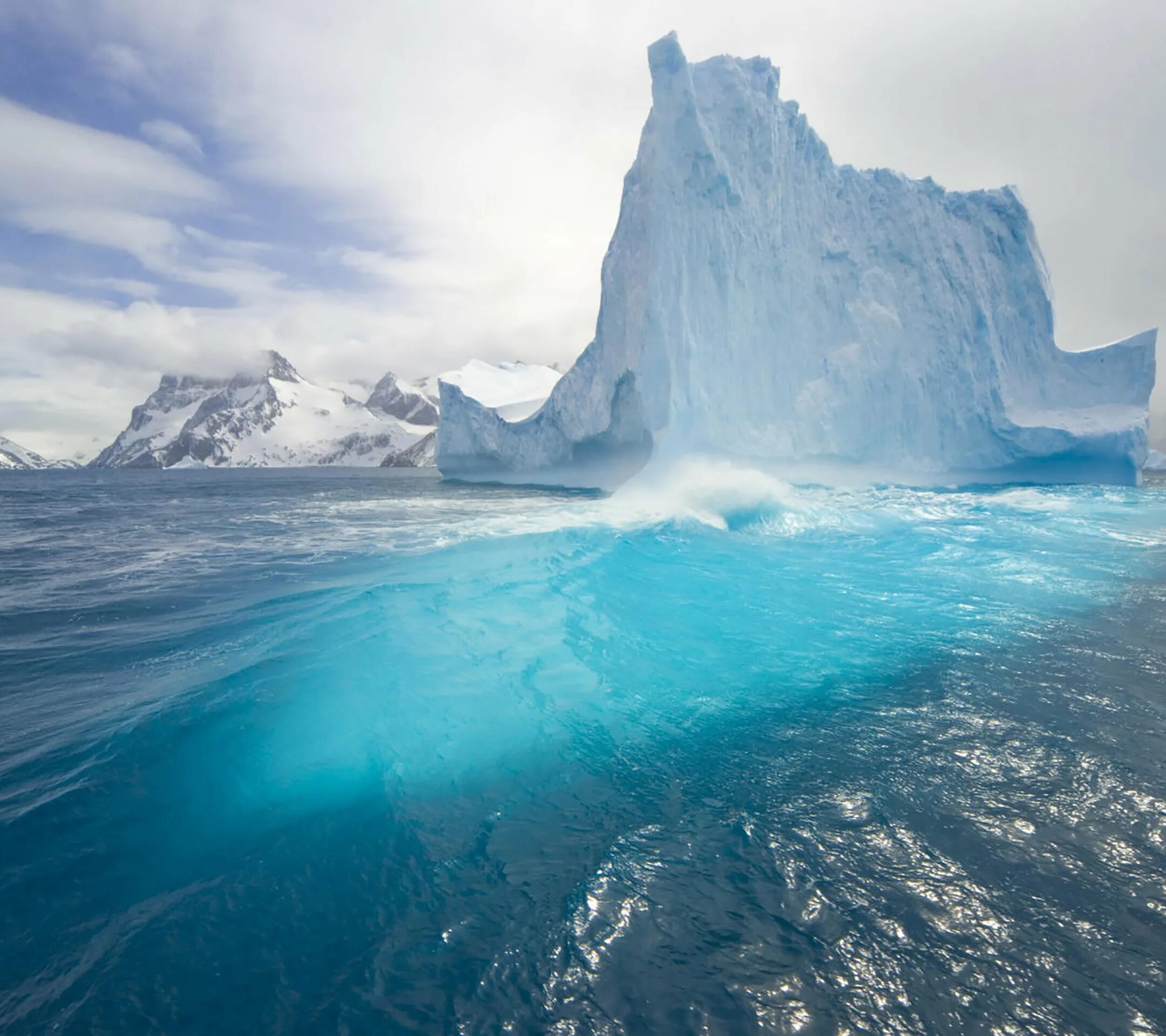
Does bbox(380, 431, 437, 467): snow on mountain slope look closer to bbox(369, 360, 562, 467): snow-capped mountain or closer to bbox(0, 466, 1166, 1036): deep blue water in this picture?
bbox(369, 360, 562, 467): snow-capped mountain

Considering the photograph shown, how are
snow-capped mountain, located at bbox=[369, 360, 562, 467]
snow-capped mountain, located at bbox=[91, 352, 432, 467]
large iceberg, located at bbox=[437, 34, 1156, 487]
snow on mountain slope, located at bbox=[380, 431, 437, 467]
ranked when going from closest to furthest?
large iceberg, located at bbox=[437, 34, 1156, 487] → snow-capped mountain, located at bbox=[369, 360, 562, 467] → snow on mountain slope, located at bbox=[380, 431, 437, 467] → snow-capped mountain, located at bbox=[91, 352, 432, 467]

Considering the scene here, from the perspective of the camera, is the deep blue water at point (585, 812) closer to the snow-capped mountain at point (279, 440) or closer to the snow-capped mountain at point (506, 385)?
the snow-capped mountain at point (506, 385)

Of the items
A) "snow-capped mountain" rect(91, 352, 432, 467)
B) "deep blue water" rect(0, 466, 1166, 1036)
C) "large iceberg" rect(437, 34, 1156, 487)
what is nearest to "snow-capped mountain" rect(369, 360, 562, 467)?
"large iceberg" rect(437, 34, 1156, 487)

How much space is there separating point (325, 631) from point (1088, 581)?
9584 mm

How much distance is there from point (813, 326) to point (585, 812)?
803 inches

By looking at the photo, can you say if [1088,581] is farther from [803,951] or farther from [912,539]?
[803,951]

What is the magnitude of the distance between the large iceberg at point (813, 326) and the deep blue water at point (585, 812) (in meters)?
12.6

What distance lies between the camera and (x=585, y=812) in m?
3.43

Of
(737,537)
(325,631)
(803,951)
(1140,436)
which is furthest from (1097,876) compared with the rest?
(1140,436)

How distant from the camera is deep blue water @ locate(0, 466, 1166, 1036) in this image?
2.36m

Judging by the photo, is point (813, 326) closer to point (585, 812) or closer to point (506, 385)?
point (506, 385)

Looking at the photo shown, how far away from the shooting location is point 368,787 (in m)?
3.76

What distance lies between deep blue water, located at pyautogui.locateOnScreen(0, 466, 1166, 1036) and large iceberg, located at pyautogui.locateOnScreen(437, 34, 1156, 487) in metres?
12.6

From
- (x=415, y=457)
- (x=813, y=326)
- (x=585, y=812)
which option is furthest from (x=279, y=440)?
(x=585, y=812)
